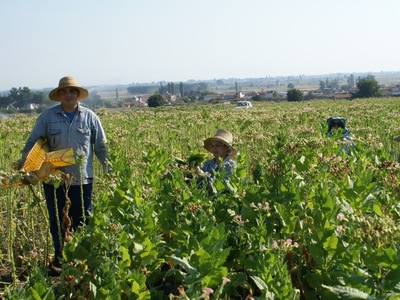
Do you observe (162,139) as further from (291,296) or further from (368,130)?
(291,296)

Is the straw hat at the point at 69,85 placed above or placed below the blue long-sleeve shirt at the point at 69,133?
above

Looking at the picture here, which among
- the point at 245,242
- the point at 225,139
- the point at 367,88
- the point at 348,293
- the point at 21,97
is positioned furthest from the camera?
the point at 21,97

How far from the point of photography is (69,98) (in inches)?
207

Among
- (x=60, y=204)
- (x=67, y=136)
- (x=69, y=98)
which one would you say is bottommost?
(x=60, y=204)

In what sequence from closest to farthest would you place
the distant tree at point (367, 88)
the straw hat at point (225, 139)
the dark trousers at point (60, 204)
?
1. the dark trousers at point (60, 204)
2. the straw hat at point (225, 139)
3. the distant tree at point (367, 88)

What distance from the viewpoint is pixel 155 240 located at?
12.0 feet

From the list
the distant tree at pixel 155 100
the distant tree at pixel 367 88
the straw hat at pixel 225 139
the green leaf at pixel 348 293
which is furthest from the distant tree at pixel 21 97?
the green leaf at pixel 348 293

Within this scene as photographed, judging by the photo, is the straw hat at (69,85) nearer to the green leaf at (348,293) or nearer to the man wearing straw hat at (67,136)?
the man wearing straw hat at (67,136)

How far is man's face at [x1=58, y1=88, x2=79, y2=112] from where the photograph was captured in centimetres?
525

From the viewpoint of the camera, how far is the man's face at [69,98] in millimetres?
5254

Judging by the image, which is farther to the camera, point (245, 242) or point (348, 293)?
point (245, 242)

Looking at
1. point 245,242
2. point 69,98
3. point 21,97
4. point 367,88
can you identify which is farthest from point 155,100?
point 245,242

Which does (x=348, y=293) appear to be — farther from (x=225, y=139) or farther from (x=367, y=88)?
(x=367, y=88)

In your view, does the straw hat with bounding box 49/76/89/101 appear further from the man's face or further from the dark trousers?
the dark trousers
